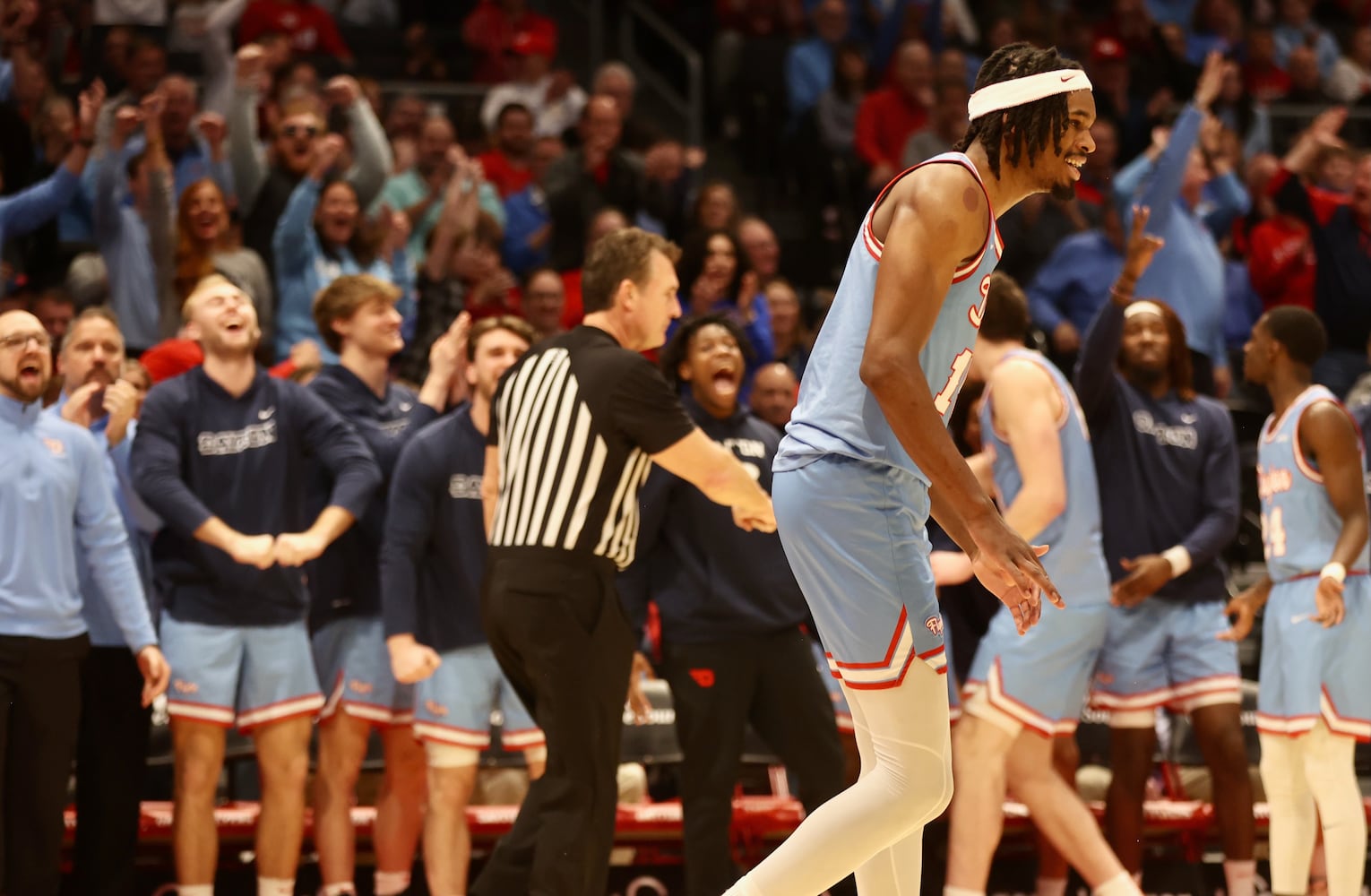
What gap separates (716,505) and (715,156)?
6.96m

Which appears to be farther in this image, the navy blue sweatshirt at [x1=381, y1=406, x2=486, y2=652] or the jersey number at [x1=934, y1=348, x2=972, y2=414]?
the navy blue sweatshirt at [x1=381, y1=406, x2=486, y2=652]

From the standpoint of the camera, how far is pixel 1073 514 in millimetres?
5875

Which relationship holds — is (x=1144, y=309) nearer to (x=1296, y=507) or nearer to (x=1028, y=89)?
(x=1296, y=507)

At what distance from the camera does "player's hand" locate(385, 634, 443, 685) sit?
575 cm

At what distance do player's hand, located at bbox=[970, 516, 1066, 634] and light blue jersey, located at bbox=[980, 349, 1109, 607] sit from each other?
2.48 metres

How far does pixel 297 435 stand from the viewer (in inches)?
248

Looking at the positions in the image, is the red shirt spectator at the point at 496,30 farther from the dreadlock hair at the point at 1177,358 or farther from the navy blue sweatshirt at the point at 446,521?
the dreadlock hair at the point at 1177,358

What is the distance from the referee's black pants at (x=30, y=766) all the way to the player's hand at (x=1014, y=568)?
354 centimetres

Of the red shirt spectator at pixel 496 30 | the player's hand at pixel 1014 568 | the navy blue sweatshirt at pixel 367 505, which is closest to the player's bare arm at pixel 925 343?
the player's hand at pixel 1014 568

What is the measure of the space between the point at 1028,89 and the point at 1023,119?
2.6 inches

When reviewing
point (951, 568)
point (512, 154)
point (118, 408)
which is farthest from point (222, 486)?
point (512, 154)

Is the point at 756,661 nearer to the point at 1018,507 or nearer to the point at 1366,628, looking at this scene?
the point at 1018,507

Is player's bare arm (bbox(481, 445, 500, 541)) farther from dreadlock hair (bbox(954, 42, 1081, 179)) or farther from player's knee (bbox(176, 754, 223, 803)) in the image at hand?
dreadlock hair (bbox(954, 42, 1081, 179))

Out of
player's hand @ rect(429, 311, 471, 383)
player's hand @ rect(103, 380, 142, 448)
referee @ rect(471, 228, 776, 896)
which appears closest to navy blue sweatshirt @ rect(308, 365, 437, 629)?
player's hand @ rect(429, 311, 471, 383)
